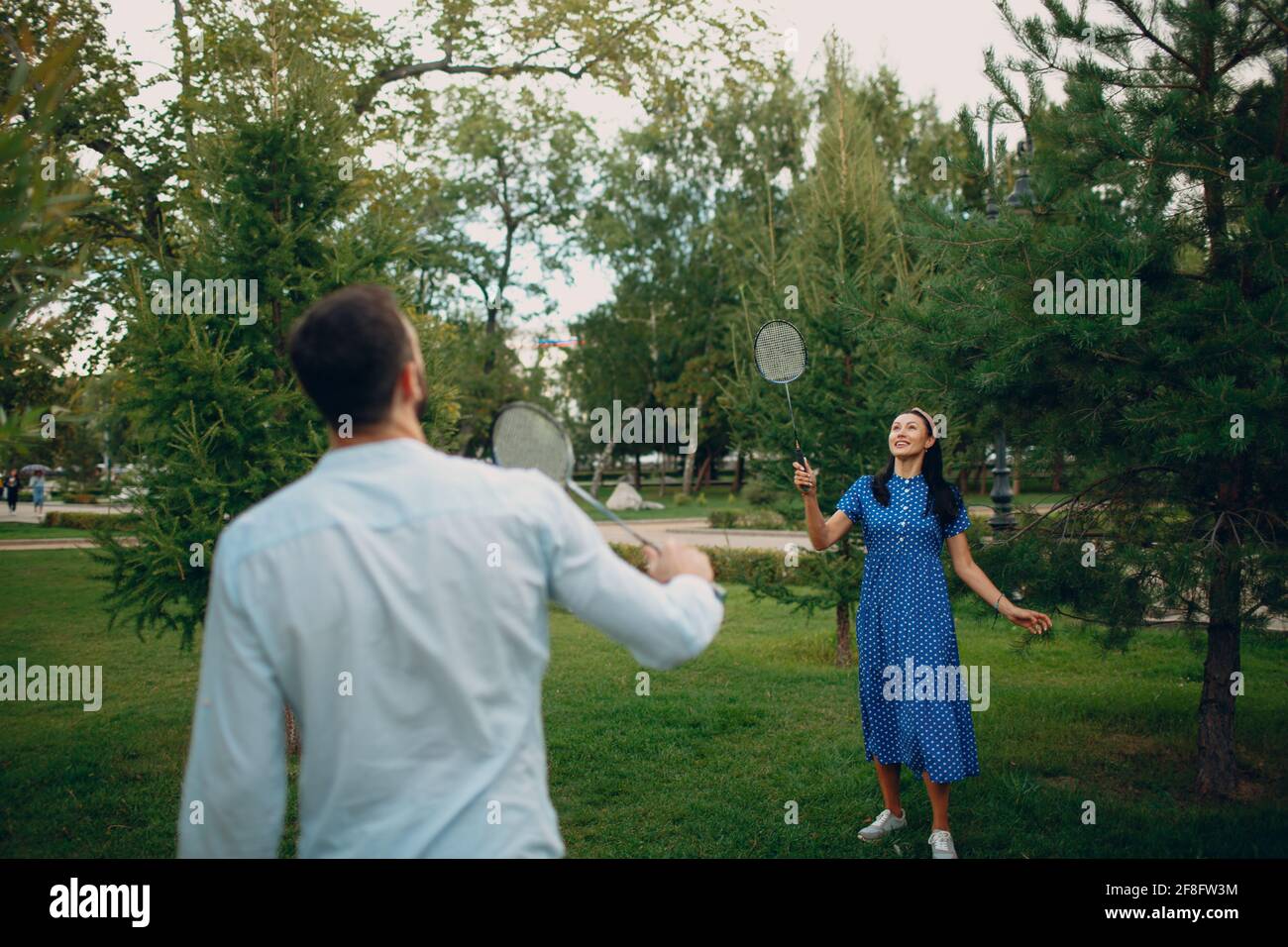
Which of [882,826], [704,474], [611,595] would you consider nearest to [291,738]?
[882,826]

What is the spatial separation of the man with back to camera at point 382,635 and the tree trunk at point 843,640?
8.84m

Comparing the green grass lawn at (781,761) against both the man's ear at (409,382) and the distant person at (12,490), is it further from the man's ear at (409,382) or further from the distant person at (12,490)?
the distant person at (12,490)

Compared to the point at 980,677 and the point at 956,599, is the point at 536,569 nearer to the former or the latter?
the point at 956,599

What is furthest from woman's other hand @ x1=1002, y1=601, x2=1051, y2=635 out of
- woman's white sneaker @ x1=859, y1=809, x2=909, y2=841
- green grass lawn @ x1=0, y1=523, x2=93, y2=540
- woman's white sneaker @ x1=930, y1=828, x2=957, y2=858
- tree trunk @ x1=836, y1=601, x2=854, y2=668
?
green grass lawn @ x1=0, y1=523, x2=93, y2=540

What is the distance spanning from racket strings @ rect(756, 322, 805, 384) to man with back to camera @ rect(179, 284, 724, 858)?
430 centimetres

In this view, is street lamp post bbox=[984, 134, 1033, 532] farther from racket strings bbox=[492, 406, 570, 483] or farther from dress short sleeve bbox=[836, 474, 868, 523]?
racket strings bbox=[492, 406, 570, 483]

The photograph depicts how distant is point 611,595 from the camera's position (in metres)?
2.03

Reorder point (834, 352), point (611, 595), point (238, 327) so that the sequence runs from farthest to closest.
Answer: point (834, 352) < point (238, 327) < point (611, 595)

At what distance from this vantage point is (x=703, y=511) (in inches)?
1390

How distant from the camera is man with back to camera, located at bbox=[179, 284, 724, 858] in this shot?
1.92 m

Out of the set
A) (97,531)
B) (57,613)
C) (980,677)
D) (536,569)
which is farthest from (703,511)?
(536,569)

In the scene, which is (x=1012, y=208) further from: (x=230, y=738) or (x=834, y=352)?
(x=230, y=738)

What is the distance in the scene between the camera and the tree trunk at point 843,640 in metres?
10.6

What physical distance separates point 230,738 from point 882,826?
14.5 ft
